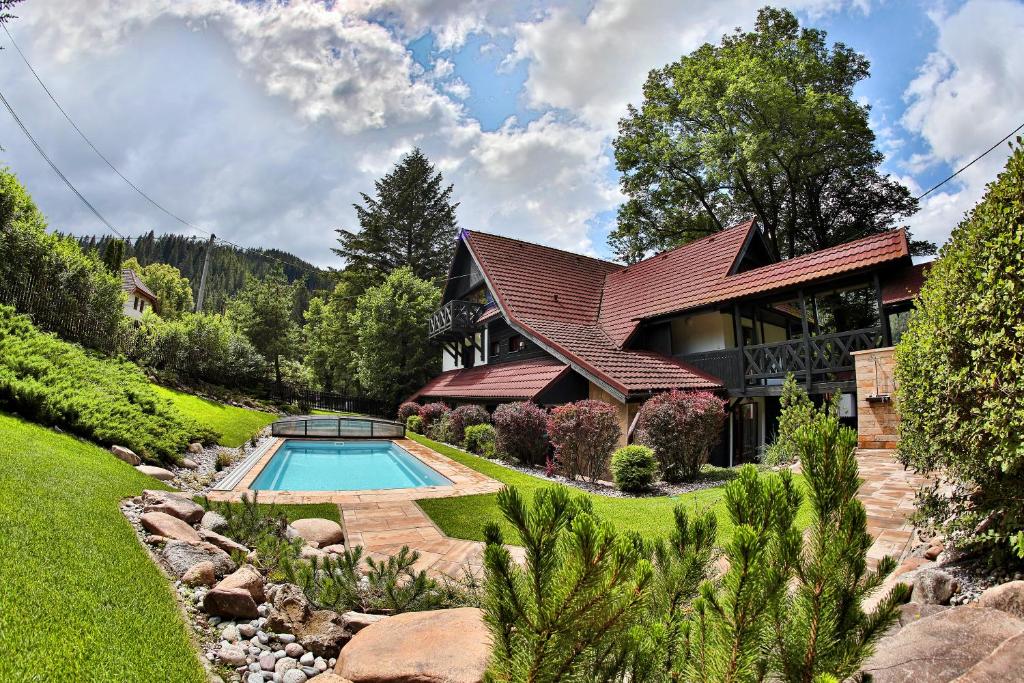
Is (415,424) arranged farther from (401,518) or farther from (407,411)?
(401,518)

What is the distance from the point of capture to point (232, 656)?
2.93 metres

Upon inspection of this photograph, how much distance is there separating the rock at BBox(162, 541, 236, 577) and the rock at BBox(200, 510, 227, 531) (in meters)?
1.00

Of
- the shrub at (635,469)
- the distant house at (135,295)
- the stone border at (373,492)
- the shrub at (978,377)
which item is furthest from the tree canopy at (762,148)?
the distant house at (135,295)

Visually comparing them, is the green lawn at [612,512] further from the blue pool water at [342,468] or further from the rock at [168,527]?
the rock at [168,527]

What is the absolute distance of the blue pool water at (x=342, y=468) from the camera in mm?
10758

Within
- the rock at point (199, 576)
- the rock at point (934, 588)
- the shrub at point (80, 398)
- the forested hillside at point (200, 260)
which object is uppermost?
the forested hillside at point (200, 260)

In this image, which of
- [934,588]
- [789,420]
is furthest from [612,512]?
[789,420]

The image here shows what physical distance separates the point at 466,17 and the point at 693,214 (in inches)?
861

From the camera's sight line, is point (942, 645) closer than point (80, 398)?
Yes

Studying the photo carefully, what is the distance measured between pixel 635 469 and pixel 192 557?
24.6 feet

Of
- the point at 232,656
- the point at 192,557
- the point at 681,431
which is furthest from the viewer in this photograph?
the point at 681,431

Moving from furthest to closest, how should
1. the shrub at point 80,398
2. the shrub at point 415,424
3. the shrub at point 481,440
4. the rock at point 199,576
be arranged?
1. the shrub at point 415,424
2. the shrub at point 481,440
3. the shrub at point 80,398
4. the rock at point 199,576

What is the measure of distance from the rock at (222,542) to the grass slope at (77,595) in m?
0.72

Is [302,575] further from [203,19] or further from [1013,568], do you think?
[203,19]
